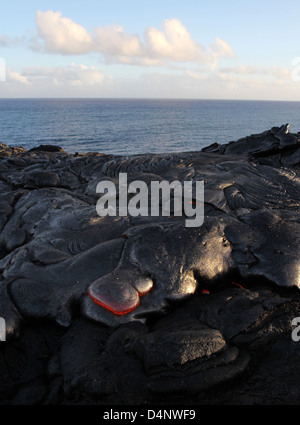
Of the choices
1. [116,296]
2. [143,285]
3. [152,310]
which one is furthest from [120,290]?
[152,310]

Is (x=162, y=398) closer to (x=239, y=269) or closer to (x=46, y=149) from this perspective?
(x=239, y=269)

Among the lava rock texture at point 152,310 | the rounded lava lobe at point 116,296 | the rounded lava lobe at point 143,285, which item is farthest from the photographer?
the rounded lava lobe at point 143,285

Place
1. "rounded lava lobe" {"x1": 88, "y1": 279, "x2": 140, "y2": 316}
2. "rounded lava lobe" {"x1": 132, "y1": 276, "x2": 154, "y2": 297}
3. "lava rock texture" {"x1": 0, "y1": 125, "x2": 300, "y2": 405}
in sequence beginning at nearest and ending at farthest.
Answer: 1. "lava rock texture" {"x1": 0, "y1": 125, "x2": 300, "y2": 405}
2. "rounded lava lobe" {"x1": 88, "y1": 279, "x2": 140, "y2": 316}
3. "rounded lava lobe" {"x1": 132, "y1": 276, "x2": 154, "y2": 297}

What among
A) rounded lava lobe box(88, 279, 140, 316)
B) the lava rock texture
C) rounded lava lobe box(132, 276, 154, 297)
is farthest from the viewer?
rounded lava lobe box(132, 276, 154, 297)

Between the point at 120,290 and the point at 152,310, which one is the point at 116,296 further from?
the point at 152,310

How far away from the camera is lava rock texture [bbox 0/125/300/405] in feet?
11.3

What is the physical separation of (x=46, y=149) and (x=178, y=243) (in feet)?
57.6

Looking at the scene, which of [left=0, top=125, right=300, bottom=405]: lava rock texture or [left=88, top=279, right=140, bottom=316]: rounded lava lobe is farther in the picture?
[left=88, top=279, right=140, bottom=316]: rounded lava lobe

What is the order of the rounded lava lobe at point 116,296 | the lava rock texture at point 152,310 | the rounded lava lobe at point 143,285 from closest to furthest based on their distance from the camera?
the lava rock texture at point 152,310 → the rounded lava lobe at point 116,296 → the rounded lava lobe at point 143,285

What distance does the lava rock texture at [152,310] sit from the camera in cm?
345

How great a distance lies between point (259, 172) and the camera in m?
8.58

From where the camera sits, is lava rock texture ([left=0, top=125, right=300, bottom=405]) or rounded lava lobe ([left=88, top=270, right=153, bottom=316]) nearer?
lava rock texture ([left=0, top=125, right=300, bottom=405])

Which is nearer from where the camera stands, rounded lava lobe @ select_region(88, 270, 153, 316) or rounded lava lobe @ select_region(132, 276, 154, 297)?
rounded lava lobe @ select_region(88, 270, 153, 316)

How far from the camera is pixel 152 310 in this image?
14.8ft
